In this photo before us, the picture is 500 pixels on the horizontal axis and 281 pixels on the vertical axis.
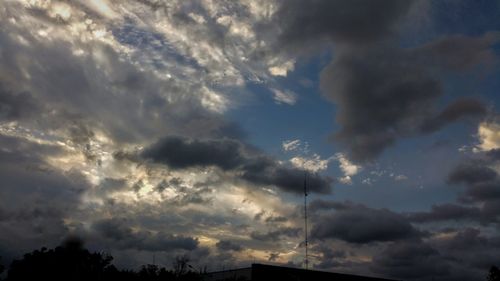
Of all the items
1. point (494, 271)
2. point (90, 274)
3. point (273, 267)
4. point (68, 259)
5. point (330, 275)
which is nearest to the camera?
point (90, 274)

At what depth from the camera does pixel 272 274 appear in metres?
55.0

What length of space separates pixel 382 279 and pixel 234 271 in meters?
28.1

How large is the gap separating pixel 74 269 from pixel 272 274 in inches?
1081

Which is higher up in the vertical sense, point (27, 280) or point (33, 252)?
point (33, 252)

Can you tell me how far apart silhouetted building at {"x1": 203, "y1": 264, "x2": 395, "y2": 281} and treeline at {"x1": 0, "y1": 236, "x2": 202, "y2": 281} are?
5.44 m

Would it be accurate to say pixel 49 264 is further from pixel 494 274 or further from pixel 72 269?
pixel 494 274

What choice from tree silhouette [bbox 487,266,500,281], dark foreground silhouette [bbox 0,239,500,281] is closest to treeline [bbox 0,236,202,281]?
dark foreground silhouette [bbox 0,239,500,281]

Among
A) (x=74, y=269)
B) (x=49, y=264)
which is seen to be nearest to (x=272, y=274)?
(x=74, y=269)

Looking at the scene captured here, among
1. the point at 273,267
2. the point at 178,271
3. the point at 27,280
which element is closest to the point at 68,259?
the point at 27,280

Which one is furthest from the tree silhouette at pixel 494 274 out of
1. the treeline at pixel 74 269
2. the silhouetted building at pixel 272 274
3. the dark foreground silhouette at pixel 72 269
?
the treeline at pixel 74 269

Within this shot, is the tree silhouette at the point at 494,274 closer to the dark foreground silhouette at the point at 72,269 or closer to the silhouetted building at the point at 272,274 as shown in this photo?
the dark foreground silhouette at the point at 72,269

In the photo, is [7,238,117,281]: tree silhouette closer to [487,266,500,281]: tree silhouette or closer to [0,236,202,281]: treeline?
[0,236,202,281]: treeline

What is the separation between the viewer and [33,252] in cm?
8706

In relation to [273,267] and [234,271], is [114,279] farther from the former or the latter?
[273,267]
